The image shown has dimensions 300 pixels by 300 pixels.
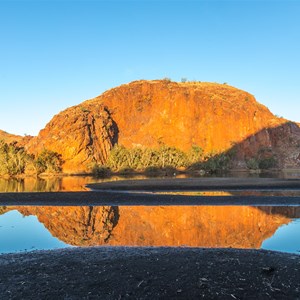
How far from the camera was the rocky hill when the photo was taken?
111812mm

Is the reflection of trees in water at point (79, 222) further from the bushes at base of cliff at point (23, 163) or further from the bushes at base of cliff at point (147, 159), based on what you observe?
the bushes at base of cliff at point (147, 159)

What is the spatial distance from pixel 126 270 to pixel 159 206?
44.3 ft

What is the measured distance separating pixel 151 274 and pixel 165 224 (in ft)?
25.4

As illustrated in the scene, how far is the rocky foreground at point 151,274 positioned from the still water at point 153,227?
1.82 m

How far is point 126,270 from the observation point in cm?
872

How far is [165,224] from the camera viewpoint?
52.6ft

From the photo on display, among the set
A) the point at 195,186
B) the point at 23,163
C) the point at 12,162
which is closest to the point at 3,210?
the point at 195,186

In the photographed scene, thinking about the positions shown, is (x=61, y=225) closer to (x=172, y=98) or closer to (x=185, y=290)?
(x=185, y=290)

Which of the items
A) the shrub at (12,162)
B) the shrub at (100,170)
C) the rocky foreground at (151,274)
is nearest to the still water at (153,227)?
the rocky foreground at (151,274)

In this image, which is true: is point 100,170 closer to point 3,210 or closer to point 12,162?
point 12,162

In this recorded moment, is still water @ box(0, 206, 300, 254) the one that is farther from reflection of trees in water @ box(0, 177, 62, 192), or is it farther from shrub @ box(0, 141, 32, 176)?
shrub @ box(0, 141, 32, 176)

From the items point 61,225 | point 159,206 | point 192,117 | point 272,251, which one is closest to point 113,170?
point 192,117

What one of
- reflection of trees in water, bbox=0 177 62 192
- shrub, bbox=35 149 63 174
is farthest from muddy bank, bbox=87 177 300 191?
shrub, bbox=35 149 63 174

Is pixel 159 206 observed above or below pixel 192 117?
below
